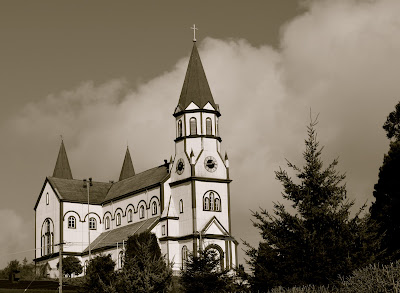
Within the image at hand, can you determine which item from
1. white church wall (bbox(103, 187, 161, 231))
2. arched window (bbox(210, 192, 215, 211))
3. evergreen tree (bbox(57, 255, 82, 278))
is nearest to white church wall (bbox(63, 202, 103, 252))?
white church wall (bbox(103, 187, 161, 231))

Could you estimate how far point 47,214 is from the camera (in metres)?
98.6

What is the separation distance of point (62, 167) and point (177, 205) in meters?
35.9

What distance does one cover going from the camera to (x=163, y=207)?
3324 inches

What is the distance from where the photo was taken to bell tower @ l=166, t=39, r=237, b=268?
80875mm

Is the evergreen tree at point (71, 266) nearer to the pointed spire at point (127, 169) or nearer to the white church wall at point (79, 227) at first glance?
the white church wall at point (79, 227)

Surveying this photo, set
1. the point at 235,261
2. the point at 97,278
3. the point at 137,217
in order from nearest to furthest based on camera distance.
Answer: the point at 97,278, the point at 235,261, the point at 137,217

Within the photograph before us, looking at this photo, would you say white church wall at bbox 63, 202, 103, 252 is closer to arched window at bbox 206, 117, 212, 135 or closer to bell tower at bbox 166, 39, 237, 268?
bell tower at bbox 166, 39, 237, 268

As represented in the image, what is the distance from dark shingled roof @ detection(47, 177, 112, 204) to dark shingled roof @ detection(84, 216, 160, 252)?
5.34 m

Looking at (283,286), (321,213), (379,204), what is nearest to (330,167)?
(321,213)

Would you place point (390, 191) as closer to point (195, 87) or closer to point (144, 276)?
point (144, 276)

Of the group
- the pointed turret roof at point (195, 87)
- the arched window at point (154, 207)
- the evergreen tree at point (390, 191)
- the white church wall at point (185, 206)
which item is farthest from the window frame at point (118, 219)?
the evergreen tree at point (390, 191)

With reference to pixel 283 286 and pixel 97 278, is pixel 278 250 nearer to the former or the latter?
pixel 283 286

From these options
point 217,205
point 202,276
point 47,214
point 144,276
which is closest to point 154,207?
point 217,205

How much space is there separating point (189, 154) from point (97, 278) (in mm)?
37403
